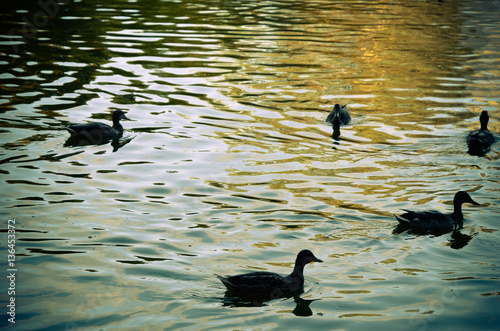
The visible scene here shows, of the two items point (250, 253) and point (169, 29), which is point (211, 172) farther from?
point (169, 29)

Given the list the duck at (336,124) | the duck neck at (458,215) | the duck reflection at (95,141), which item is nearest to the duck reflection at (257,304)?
the duck neck at (458,215)

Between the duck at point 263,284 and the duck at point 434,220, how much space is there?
9.35ft

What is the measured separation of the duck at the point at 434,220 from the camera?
10977 millimetres

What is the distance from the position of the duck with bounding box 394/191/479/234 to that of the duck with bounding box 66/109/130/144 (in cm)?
818

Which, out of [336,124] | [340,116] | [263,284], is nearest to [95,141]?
[336,124]

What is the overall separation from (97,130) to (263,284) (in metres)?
8.43

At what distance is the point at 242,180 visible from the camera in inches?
540

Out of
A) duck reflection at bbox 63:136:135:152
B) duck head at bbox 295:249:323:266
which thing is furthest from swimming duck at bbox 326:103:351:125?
duck head at bbox 295:249:323:266

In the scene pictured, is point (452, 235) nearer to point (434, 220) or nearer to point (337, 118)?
point (434, 220)

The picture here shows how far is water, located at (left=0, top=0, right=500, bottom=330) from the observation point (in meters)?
8.94

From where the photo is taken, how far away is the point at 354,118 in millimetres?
18578

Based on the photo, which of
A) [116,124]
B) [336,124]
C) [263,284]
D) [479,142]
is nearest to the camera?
[263,284]

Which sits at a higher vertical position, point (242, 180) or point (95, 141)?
point (95, 141)

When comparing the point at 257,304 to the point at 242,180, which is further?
the point at 242,180
